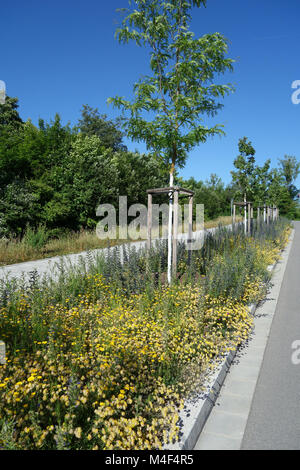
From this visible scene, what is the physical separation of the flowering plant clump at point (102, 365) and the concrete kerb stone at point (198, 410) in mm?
95

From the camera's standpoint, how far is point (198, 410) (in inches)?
105

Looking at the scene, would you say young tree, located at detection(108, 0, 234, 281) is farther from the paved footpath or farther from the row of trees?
the row of trees

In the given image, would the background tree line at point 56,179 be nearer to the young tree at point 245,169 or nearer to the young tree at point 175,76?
the young tree at point 245,169

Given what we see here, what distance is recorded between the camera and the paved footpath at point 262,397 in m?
2.54

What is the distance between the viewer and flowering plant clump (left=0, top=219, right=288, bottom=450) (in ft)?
7.11

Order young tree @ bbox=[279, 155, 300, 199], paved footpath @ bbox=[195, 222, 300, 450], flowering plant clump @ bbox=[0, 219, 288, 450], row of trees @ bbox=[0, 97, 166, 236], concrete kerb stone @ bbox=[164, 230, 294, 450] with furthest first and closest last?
young tree @ bbox=[279, 155, 300, 199] → row of trees @ bbox=[0, 97, 166, 236] → paved footpath @ bbox=[195, 222, 300, 450] → concrete kerb stone @ bbox=[164, 230, 294, 450] → flowering plant clump @ bbox=[0, 219, 288, 450]

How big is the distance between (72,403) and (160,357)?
1.06m

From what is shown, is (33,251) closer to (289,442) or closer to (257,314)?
(257,314)

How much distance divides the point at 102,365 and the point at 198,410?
982 millimetres

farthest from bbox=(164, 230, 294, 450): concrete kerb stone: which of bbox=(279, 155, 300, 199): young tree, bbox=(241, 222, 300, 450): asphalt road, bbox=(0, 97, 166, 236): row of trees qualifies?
bbox=(279, 155, 300, 199): young tree

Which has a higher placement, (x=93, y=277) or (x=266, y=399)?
(x=93, y=277)

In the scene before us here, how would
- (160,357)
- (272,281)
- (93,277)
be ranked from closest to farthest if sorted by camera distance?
(160,357) → (93,277) → (272,281)

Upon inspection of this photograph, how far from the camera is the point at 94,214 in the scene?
57.5ft

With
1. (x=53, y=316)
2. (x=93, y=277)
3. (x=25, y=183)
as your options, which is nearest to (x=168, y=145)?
(x=93, y=277)
